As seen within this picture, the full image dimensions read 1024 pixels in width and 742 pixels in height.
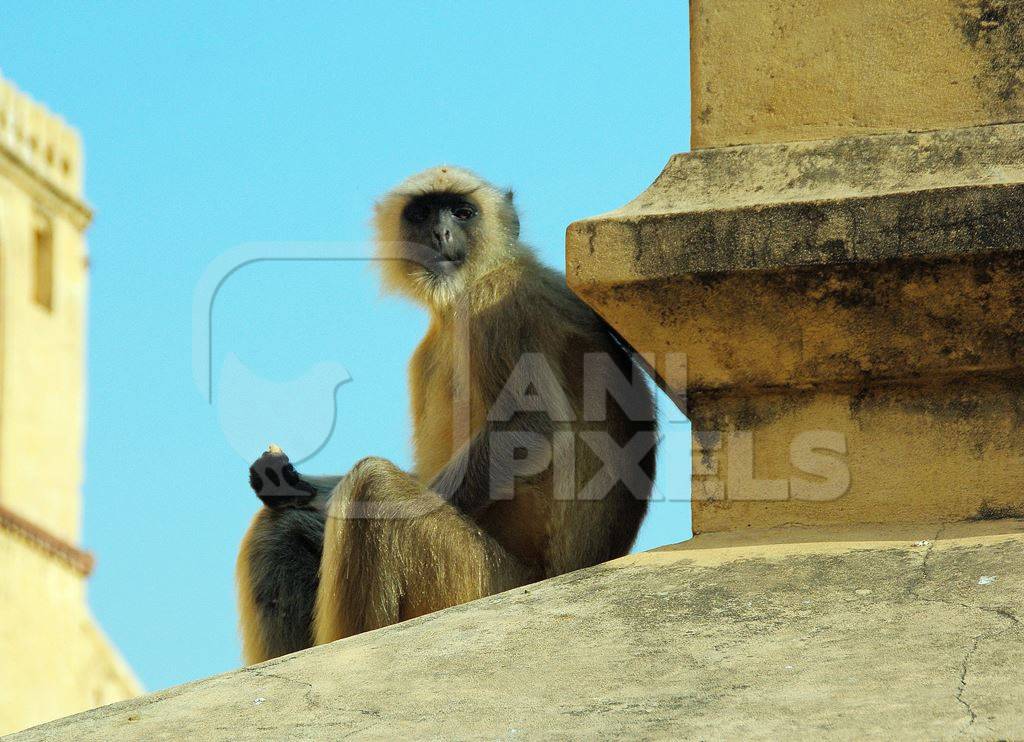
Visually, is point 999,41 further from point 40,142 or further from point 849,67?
point 40,142

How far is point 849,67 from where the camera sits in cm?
340

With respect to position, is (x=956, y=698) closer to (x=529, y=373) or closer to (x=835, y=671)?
(x=835, y=671)

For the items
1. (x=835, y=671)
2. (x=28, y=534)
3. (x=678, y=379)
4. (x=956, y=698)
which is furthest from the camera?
(x=28, y=534)

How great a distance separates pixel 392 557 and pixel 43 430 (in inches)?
1727

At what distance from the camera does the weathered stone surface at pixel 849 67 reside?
3328 mm

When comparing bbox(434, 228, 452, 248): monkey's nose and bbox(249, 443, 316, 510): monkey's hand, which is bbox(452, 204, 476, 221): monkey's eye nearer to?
bbox(434, 228, 452, 248): monkey's nose

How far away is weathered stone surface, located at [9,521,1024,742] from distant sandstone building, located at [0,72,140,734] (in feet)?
131

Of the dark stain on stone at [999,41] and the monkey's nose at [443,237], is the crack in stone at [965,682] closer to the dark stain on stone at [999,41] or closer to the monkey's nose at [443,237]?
the dark stain on stone at [999,41]

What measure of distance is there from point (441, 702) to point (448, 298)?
8.39 feet

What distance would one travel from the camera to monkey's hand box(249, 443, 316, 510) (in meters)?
4.62

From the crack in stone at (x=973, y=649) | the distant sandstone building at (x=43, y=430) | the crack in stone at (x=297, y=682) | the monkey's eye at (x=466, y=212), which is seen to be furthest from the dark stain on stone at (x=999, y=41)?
the distant sandstone building at (x=43, y=430)

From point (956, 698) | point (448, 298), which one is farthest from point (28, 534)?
point (956, 698)

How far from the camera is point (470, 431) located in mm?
4672

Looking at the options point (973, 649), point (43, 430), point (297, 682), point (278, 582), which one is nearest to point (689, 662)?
point (973, 649)
